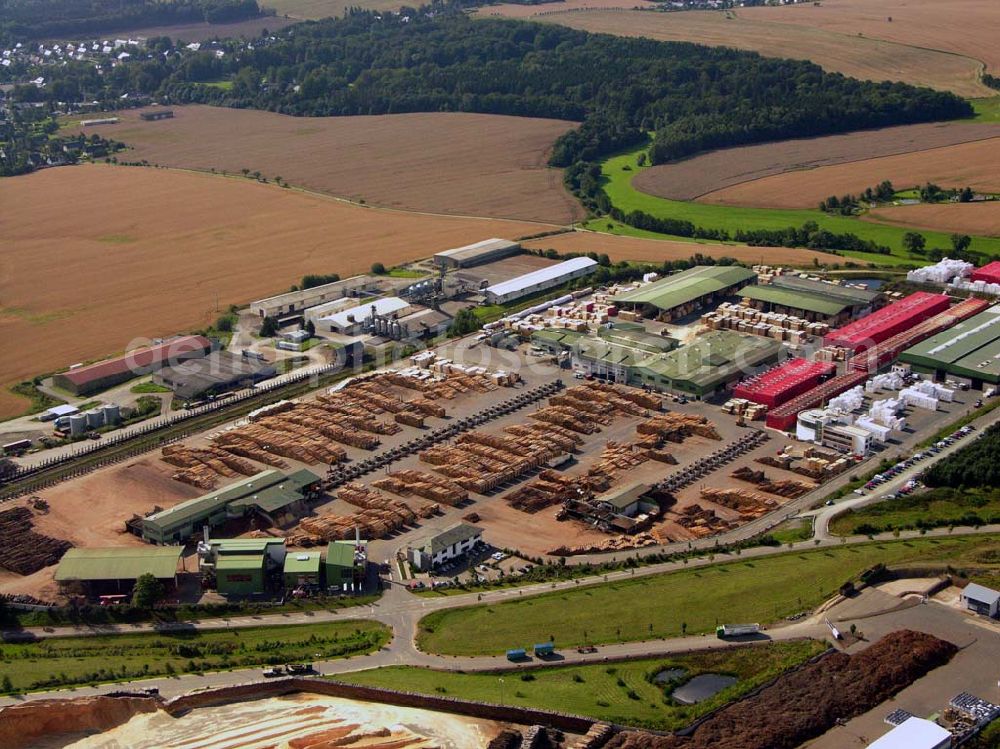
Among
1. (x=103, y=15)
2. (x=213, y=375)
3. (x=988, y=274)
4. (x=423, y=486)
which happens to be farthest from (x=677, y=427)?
(x=103, y=15)

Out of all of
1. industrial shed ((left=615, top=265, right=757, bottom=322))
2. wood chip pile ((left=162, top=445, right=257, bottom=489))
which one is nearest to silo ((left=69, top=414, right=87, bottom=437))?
wood chip pile ((left=162, top=445, right=257, bottom=489))

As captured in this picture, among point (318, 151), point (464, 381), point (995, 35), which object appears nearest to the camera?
point (464, 381)

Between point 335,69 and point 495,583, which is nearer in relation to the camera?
point 495,583

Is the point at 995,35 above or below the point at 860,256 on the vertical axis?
above

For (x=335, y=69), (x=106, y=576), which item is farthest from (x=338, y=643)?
(x=335, y=69)

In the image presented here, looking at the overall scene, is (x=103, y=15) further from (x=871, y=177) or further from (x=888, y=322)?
(x=888, y=322)

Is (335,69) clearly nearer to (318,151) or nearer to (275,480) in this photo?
(318,151)
